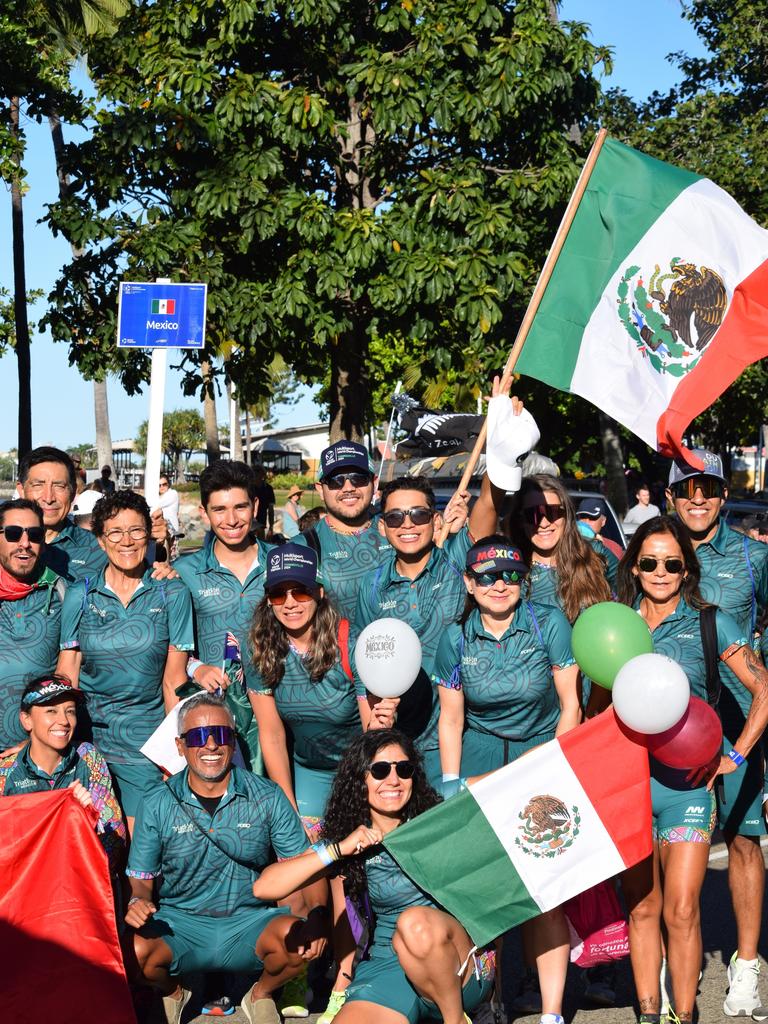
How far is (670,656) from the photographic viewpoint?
5219mm

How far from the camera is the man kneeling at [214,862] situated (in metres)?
5.04

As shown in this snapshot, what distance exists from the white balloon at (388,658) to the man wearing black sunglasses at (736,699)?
1.34 m

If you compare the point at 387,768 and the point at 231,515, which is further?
the point at 231,515

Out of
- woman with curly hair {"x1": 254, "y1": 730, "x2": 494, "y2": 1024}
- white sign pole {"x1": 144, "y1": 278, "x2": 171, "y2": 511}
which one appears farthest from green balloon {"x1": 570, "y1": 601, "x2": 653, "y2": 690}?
white sign pole {"x1": 144, "y1": 278, "x2": 171, "y2": 511}

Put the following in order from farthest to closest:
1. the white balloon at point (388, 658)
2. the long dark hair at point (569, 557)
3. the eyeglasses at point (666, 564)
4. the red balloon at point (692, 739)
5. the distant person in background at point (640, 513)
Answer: the distant person in background at point (640, 513) < the long dark hair at point (569, 557) < the eyeglasses at point (666, 564) < the white balloon at point (388, 658) < the red balloon at point (692, 739)

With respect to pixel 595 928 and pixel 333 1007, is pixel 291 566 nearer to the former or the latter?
pixel 333 1007

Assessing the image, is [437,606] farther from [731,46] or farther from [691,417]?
[731,46]

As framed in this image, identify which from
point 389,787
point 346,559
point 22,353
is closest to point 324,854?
point 389,787

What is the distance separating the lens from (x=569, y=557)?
230 inches

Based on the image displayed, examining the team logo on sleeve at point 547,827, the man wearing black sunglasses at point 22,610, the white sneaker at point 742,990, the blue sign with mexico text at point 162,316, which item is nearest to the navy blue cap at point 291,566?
the man wearing black sunglasses at point 22,610

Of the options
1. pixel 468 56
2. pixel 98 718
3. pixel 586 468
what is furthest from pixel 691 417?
pixel 586 468

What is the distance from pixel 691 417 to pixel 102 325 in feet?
29.4

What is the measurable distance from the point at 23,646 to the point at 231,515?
43.2 inches

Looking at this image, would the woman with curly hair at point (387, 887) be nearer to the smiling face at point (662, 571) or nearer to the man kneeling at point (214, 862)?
the man kneeling at point (214, 862)
